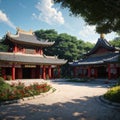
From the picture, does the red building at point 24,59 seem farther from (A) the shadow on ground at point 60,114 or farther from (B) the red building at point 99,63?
(A) the shadow on ground at point 60,114

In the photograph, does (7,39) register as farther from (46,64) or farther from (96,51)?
(96,51)

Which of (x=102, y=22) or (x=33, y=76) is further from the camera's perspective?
(x=33, y=76)

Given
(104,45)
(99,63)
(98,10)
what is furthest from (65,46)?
(98,10)

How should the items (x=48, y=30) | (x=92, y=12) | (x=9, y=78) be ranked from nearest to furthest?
(x=92, y=12)
(x=9, y=78)
(x=48, y=30)

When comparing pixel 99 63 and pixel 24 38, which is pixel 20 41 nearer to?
pixel 24 38

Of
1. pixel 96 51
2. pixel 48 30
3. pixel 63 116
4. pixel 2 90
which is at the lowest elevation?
pixel 63 116

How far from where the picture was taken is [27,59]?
99.9 feet

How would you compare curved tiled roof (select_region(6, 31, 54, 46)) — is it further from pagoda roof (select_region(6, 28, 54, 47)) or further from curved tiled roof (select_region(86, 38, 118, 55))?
curved tiled roof (select_region(86, 38, 118, 55))

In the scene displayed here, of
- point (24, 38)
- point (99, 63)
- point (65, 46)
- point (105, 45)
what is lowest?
point (99, 63)

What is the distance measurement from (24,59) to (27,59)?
680 millimetres

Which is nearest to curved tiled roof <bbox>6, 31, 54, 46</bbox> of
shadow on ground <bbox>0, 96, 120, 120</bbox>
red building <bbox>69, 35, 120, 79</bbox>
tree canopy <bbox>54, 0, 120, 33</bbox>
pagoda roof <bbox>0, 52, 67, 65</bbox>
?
pagoda roof <bbox>0, 52, 67, 65</bbox>

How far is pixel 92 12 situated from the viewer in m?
7.79

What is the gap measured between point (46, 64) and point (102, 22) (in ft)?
78.2

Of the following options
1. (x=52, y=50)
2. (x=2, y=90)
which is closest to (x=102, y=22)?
(x=2, y=90)
